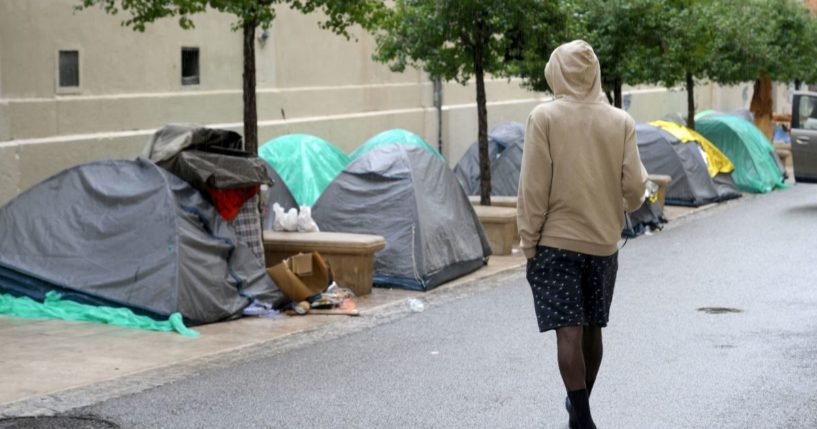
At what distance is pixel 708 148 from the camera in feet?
77.4

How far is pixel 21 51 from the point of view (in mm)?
13812

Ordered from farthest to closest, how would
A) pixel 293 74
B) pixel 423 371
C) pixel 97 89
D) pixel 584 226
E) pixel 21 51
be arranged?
pixel 293 74, pixel 97 89, pixel 21 51, pixel 423 371, pixel 584 226

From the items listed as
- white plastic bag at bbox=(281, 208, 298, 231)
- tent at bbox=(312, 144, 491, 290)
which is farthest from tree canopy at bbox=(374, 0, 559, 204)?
white plastic bag at bbox=(281, 208, 298, 231)

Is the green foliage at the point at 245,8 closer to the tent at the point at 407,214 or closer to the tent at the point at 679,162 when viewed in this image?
the tent at the point at 407,214

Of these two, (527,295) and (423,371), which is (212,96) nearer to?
(527,295)

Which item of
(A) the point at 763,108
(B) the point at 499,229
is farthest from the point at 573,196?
(A) the point at 763,108

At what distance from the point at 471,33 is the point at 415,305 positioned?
19.3ft

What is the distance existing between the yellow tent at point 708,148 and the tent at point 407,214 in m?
9.52

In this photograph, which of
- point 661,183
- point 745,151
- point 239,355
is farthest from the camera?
point 745,151

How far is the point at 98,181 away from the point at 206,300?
1.55m

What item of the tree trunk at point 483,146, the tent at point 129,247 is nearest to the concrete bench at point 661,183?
the tree trunk at point 483,146

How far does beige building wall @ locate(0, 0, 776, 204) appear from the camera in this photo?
13789 millimetres

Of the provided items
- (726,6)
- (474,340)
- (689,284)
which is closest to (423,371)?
(474,340)

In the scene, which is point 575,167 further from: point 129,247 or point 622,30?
point 622,30
